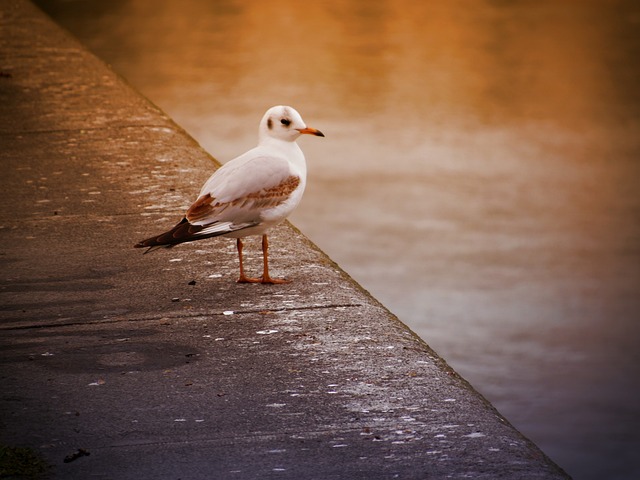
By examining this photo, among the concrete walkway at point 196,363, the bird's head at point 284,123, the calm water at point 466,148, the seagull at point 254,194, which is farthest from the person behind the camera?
the calm water at point 466,148

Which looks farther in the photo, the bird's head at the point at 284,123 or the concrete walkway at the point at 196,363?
the bird's head at the point at 284,123

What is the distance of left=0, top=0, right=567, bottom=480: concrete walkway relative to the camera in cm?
358

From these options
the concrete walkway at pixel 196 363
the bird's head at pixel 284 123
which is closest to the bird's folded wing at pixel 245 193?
the bird's head at pixel 284 123

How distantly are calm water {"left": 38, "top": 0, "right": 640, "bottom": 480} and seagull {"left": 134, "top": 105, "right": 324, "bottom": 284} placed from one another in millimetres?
1713

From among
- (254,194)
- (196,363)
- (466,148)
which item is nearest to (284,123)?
(254,194)

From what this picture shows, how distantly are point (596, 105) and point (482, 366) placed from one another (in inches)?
202

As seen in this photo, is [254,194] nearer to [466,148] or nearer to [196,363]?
[196,363]

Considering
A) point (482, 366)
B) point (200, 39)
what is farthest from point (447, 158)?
point (200, 39)

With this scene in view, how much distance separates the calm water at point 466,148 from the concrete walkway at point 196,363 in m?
1.52

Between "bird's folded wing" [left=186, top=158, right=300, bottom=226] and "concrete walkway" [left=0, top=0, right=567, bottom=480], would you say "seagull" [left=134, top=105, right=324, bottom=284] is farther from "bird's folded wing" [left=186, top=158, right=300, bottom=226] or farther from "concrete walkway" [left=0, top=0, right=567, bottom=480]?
"concrete walkway" [left=0, top=0, right=567, bottom=480]

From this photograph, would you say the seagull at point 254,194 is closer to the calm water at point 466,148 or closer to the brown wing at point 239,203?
the brown wing at point 239,203

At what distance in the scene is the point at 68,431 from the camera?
3740mm

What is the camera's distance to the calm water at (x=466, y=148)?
21.3 feet

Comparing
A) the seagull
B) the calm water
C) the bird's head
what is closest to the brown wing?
the seagull
